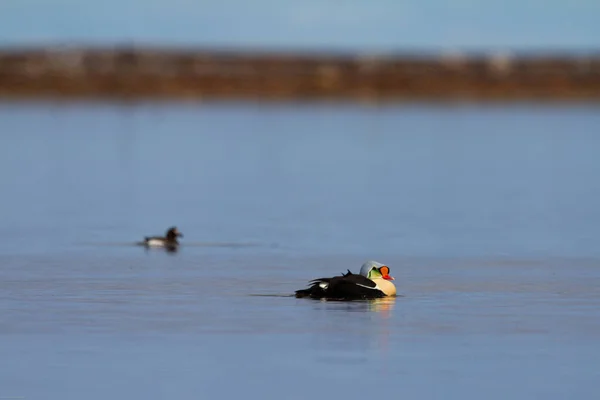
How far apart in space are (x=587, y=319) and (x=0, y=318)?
14.1ft

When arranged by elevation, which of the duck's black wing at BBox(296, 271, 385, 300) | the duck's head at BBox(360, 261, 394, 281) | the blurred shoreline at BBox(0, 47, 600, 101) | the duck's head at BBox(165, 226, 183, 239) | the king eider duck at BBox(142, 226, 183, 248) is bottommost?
the duck's black wing at BBox(296, 271, 385, 300)

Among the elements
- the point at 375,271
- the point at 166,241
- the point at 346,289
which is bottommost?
the point at 346,289

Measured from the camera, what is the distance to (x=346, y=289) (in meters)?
13.5

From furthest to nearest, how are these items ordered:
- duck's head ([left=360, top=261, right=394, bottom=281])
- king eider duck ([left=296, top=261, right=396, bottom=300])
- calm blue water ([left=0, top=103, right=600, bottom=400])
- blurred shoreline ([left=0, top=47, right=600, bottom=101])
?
blurred shoreline ([left=0, top=47, right=600, bottom=101])
duck's head ([left=360, top=261, right=394, bottom=281])
king eider duck ([left=296, top=261, right=396, bottom=300])
calm blue water ([left=0, top=103, right=600, bottom=400])

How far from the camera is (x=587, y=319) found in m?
12.8

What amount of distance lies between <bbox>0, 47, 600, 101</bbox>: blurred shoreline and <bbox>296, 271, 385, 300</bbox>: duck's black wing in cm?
10004

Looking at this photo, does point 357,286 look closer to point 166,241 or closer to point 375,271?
point 375,271

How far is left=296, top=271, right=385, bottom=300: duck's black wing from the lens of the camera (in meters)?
13.5

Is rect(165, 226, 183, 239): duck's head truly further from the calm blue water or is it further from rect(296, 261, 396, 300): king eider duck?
rect(296, 261, 396, 300): king eider duck

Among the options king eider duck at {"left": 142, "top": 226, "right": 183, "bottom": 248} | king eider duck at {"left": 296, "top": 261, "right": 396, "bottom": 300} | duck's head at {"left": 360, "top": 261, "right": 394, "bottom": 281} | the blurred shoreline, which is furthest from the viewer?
Result: the blurred shoreline

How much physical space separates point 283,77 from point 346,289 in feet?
369

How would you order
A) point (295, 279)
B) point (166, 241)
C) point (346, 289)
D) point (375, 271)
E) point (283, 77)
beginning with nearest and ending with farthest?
point (346, 289) → point (375, 271) → point (295, 279) → point (166, 241) → point (283, 77)

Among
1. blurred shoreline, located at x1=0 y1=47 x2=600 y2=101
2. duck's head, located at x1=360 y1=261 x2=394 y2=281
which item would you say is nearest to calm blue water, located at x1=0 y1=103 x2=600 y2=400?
duck's head, located at x1=360 y1=261 x2=394 y2=281


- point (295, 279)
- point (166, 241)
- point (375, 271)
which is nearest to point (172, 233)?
point (166, 241)
